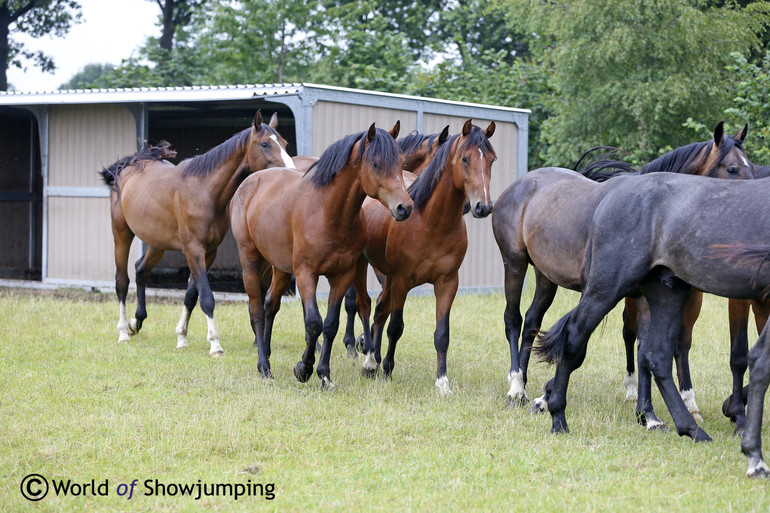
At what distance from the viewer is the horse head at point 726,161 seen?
224 inches

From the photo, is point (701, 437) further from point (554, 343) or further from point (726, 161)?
point (726, 161)

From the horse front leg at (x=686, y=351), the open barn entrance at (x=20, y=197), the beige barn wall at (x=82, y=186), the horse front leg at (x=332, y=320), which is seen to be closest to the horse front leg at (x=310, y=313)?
the horse front leg at (x=332, y=320)

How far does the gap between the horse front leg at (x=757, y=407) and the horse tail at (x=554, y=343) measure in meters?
1.29

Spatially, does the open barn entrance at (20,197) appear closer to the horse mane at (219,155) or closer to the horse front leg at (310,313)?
the horse mane at (219,155)

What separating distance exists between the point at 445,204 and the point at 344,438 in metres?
2.27

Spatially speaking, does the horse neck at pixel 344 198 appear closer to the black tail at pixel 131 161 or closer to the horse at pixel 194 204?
the horse at pixel 194 204

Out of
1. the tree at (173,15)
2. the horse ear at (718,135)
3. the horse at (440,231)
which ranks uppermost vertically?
the tree at (173,15)

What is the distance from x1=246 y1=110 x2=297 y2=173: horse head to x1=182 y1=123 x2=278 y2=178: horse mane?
0.19 feet

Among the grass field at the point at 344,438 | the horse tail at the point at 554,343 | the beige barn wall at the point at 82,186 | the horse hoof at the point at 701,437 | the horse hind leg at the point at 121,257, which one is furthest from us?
the beige barn wall at the point at 82,186

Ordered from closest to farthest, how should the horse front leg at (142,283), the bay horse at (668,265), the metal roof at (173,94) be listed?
the bay horse at (668,265) < the horse front leg at (142,283) < the metal roof at (173,94)

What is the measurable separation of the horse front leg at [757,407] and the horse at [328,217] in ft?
8.39

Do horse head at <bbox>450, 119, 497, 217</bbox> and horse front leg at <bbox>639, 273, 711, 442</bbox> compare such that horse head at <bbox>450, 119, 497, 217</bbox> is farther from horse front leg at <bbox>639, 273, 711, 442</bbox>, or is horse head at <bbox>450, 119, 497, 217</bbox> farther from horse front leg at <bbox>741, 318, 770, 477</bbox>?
horse front leg at <bbox>741, 318, 770, 477</bbox>

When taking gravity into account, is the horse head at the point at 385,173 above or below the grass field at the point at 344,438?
above

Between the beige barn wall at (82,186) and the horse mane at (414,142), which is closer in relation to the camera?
the horse mane at (414,142)
